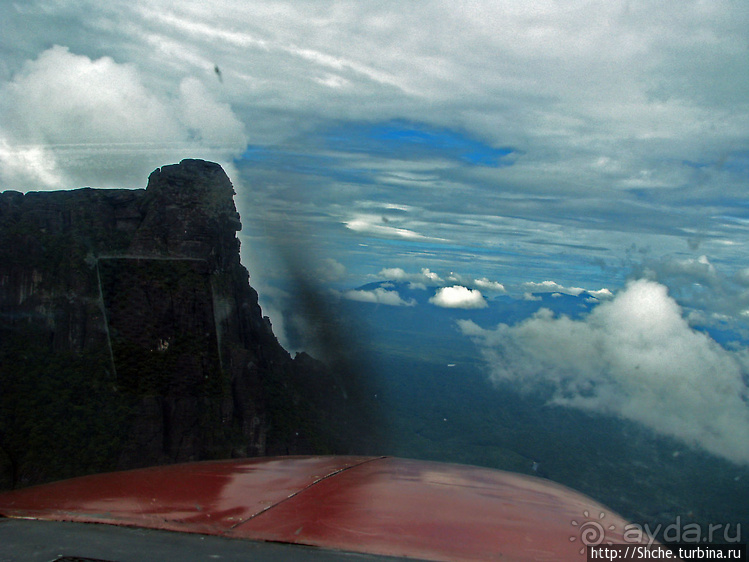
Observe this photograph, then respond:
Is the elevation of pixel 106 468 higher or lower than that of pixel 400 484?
lower

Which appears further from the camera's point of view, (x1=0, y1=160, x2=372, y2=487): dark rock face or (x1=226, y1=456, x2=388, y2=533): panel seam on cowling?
(x1=0, y1=160, x2=372, y2=487): dark rock face

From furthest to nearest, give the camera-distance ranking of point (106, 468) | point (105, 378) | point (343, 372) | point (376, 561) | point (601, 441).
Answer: point (601, 441), point (343, 372), point (105, 378), point (106, 468), point (376, 561)

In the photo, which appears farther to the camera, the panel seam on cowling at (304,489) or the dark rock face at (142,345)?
the dark rock face at (142,345)

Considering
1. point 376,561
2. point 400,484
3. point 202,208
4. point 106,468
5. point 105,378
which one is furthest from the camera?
point 202,208

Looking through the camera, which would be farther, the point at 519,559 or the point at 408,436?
the point at 408,436

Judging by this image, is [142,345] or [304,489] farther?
[142,345]

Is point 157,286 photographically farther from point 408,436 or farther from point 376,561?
point 376,561

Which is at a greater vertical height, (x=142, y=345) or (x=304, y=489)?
(x=304, y=489)

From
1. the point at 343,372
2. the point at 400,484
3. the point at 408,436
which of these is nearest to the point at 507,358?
the point at 408,436
